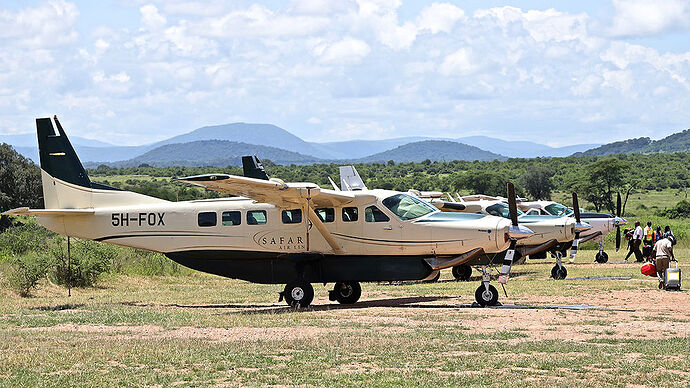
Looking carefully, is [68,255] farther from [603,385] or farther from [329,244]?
[603,385]

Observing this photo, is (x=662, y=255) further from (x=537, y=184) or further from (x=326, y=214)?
(x=537, y=184)

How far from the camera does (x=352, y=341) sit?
1298 cm

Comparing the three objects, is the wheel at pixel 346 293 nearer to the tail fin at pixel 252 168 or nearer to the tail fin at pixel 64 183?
the tail fin at pixel 64 183

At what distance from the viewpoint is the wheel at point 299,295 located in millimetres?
19344

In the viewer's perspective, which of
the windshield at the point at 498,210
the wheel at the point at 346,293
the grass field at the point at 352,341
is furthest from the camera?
the windshield at the point at 498,210

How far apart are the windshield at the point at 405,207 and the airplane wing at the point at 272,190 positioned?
89cm

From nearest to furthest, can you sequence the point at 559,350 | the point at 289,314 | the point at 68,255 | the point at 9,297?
the point at 559,350 < the point at 289,314 < the point at 9,297 < the point at 68,255

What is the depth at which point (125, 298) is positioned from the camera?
22.5 metres

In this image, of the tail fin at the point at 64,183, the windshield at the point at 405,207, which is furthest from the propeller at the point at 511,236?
the tail fin at the point at 64,183

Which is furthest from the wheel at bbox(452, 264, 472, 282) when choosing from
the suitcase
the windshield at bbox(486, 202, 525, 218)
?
the suitcase

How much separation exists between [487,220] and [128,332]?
26.4ft

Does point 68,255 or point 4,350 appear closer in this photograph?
point 4,350

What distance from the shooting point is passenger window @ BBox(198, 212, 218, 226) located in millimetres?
20359

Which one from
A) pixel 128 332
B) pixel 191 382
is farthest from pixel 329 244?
pixel 191 382
